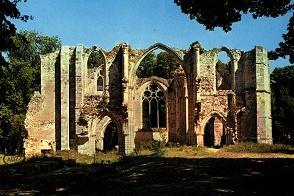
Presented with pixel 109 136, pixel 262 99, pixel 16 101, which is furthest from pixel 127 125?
pixel 16 101

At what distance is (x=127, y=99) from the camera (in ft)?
121

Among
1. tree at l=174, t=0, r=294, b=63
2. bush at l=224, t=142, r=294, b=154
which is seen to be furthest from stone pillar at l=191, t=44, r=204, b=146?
tree at l=174, t=0, r=294, b=63

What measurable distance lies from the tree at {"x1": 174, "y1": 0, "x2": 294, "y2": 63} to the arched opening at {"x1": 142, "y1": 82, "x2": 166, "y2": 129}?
26.9 metres

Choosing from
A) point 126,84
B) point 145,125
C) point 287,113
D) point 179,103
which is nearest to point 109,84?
point 126,84

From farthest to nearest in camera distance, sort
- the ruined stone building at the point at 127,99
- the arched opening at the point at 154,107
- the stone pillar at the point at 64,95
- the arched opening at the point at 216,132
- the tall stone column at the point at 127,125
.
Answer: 1. the arched opening at the point at 154,107
2. the arched opening at the point at 216,132
3. the tall stone column at the point at 127,125
4. the ruined stone building at the point at 127,99
5. the stone pillar at the point at 64,95

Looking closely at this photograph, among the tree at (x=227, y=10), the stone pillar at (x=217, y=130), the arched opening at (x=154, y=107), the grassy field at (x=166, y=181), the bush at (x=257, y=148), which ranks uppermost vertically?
the tree at (x=227, y=10)

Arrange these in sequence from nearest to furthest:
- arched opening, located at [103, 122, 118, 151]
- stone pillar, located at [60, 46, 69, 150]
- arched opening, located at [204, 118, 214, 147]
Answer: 1. stone pillar, located at [60, 46, 69, 150]
2. arched opening, located at [204, 118, 214, 147]
3. arched opening, located at [103, 122, 118, 151]

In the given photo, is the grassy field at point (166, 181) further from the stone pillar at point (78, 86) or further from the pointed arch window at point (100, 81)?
the pointed arch window at point (100, 81)

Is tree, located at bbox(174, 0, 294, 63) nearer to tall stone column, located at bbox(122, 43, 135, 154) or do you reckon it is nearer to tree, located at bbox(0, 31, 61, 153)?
tall stone column, located at bbox(122, 43, 135, 154)

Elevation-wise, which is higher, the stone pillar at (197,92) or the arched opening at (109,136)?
the stone pillar at (197,92)

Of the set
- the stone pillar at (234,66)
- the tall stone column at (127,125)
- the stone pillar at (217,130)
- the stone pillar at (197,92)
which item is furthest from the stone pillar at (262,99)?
the tall stone column at (127,125)

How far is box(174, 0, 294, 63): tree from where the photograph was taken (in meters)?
15.1

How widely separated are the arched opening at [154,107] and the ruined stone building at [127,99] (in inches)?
177

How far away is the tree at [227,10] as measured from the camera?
49.4ft
